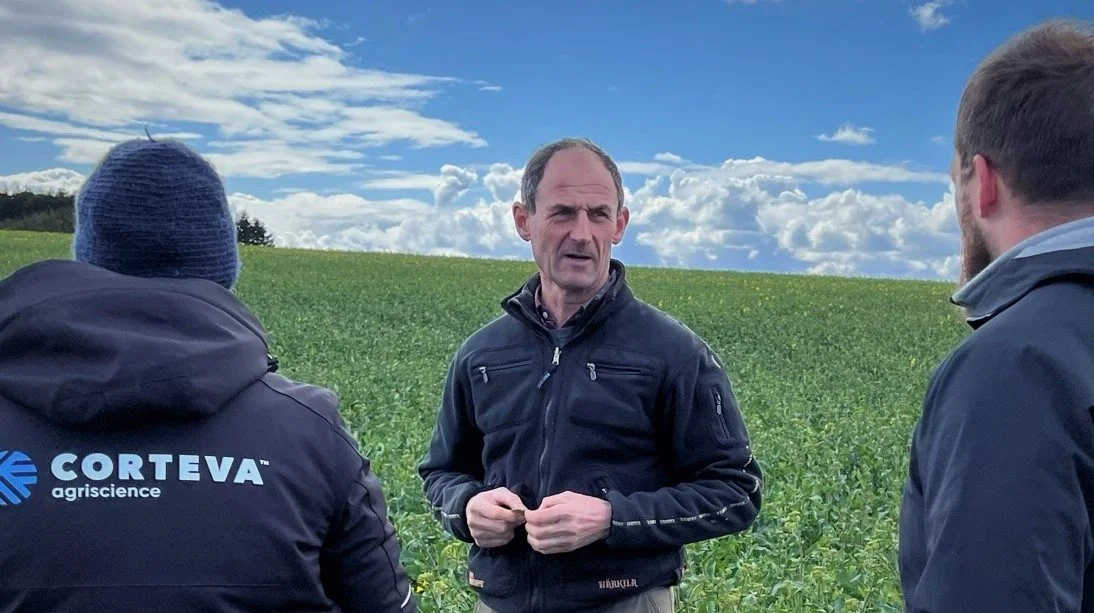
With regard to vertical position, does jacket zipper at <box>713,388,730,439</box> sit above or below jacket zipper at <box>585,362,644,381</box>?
below

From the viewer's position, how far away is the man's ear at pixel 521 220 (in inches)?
122

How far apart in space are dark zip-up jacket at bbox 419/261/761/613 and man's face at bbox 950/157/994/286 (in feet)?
3.56

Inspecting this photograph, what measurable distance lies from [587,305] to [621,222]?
37cm

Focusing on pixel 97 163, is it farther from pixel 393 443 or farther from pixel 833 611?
pixel 393 443

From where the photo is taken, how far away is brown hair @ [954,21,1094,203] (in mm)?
1585

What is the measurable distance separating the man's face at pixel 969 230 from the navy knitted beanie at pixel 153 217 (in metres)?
1.33

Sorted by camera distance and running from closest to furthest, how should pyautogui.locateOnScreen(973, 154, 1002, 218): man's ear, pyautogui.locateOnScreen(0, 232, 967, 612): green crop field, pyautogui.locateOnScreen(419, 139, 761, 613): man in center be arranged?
1. pyautogui.locateOnScreen(973, 154, 1002, 218): man's ear
2. pyautogui.locateOnScreen(419, 139, 761, 613): man in center
3. pyautogui.locateOnScreen(0, 232, 967, 612): green crop field

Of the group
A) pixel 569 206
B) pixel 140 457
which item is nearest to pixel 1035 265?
pixel 140 457

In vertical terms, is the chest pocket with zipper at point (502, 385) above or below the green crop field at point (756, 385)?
above

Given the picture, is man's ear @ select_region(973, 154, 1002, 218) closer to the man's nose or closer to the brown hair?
the brown hair

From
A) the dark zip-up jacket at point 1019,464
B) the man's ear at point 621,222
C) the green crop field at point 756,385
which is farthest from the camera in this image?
the green crop field at point 756,385

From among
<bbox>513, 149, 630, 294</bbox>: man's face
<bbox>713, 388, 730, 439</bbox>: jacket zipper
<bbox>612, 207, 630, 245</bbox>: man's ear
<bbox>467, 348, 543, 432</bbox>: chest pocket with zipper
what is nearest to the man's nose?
<bbox>513, 149, 630, 294</bbox>: man's face

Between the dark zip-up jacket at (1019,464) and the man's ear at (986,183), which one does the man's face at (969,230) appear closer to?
the man's ear at (986,183)

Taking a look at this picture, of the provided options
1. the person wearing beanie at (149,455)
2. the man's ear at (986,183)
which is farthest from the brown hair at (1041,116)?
the person wearing beanie at (149,455)
